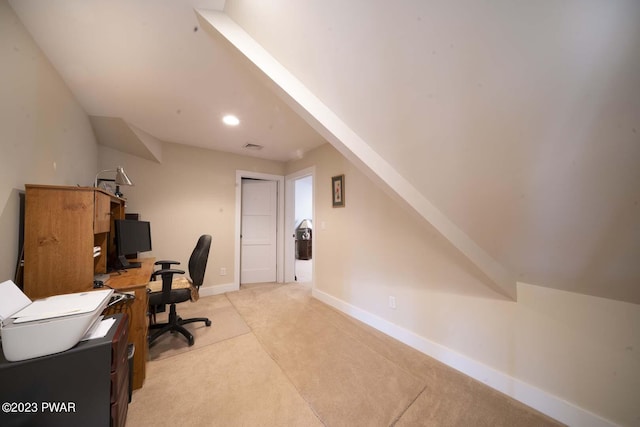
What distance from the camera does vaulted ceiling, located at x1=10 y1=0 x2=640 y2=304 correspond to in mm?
669

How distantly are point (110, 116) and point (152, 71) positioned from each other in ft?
3.74

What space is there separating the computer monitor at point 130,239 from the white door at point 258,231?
1546 millimetres

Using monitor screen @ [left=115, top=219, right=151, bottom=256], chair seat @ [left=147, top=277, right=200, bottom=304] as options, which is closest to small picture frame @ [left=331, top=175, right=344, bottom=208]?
chair seat @ [left=147, top=277, right=200, bottom=304]

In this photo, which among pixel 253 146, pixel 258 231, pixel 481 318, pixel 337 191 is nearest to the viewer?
pixel 481 318

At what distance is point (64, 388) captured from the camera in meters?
0.81

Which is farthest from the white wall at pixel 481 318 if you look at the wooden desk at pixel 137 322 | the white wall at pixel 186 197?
the wooden desk at pixel 137 322

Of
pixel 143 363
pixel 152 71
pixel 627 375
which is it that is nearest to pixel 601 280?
pixel 627 375

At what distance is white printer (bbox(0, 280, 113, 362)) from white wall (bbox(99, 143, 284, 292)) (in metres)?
2.33

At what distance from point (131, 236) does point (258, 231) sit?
1981 millimetres

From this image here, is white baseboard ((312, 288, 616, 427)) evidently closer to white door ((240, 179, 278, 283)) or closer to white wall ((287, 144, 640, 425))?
white wall ((287, 144, 640, 425))

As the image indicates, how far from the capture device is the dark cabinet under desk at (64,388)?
2.46 ft

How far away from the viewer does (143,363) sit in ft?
5.17

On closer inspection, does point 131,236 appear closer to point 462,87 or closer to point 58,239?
point 58,239

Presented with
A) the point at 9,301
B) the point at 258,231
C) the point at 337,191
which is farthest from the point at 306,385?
the point at 258,231
